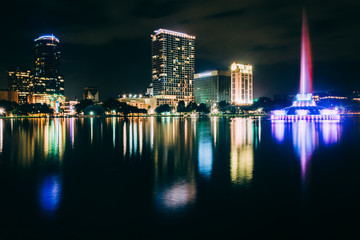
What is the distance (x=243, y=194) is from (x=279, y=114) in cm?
9913

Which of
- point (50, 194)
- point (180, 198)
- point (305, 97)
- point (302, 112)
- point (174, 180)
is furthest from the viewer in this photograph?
point (305, 97)

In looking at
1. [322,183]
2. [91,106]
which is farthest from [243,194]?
[91,106]

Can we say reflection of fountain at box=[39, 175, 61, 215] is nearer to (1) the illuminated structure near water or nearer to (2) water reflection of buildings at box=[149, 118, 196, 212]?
(2) water reflection of buildings at box=[149, 118, 196, 212]

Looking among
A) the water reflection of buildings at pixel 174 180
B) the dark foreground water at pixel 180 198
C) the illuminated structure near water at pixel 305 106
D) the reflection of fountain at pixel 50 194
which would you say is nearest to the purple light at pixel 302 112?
the illuminated structure near water at pixel 305 106

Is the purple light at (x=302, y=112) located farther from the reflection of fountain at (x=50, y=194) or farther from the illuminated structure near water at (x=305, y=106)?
the reflection of fountain at (x=50, y=194)

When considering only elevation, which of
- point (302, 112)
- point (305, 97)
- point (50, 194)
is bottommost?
point (50, 194)

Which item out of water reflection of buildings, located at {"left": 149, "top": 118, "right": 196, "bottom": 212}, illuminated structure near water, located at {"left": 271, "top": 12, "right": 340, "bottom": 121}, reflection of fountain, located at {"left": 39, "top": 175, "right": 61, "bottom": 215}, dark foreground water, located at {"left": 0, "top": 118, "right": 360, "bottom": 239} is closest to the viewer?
dark foreground water, located at {"left": 0, "top": 118, "right": 360, "bottom": 239}

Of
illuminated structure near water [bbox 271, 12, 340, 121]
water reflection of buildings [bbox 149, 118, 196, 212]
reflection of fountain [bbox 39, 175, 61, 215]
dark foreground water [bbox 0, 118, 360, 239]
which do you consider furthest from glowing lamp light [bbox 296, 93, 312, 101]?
reflection of fountain [bbox 39, 175, 61, 215]

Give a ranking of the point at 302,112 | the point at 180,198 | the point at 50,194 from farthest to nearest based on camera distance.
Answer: the point at 302,112 → the point at 50,194 → the point at 180,198

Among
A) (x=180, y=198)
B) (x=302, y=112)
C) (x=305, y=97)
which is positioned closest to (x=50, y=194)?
(x=180, y=198)

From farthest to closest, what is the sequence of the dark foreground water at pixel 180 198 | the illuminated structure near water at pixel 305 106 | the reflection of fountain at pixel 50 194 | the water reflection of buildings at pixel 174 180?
the illuminated structure near water at pixel 305 106 < the water reflection of buildings at pixel 174 180 < the reflection of fountain at pixel 50 194 < the dark foreground water at pixel 180 198

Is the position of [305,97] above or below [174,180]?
above

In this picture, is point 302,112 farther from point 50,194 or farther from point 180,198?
point 50,194

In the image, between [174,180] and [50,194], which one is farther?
[174,180]
